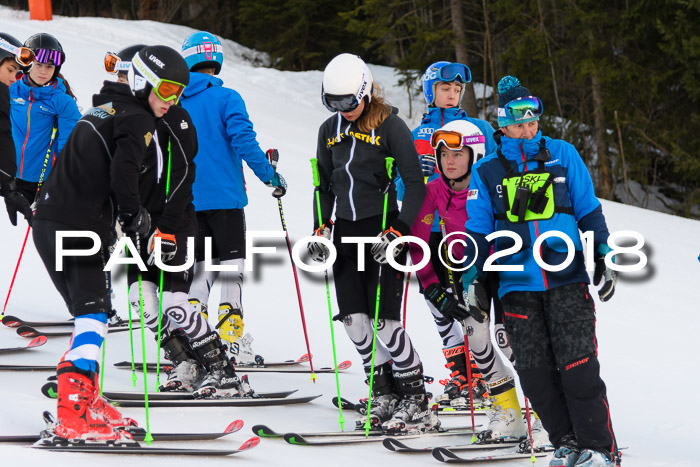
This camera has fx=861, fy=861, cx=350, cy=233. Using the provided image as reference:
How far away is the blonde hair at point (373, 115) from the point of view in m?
5.06

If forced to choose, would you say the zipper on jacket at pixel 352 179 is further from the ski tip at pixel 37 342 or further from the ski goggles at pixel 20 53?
the ski goggles at pixel 20 53

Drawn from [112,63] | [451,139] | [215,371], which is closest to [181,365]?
[215,371]

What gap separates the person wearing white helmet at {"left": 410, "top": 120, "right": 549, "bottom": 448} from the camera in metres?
4.87

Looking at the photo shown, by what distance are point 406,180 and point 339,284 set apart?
0.73 m

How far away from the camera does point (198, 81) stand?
5984mm

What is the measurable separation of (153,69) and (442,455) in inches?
95.8

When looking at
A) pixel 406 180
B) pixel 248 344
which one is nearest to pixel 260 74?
pixel 248 344

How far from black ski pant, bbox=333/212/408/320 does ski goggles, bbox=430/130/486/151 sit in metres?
0.54

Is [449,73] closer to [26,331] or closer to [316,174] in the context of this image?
[316,174]

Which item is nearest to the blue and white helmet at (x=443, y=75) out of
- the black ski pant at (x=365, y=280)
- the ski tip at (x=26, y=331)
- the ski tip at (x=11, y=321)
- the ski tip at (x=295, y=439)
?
the black ski pant at (x=365, y=280)

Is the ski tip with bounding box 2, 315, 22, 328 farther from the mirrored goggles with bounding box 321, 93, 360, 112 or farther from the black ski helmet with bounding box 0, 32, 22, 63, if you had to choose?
the mirrored goggles with bounding box 321, 93, 360, 112

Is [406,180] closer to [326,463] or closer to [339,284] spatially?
[339,284]

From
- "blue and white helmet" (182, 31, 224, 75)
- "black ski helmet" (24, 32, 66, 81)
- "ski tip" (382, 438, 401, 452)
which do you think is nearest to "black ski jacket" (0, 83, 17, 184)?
"black ski helmet" (24, 32, 66, 81)

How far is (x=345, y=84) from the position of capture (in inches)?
193
